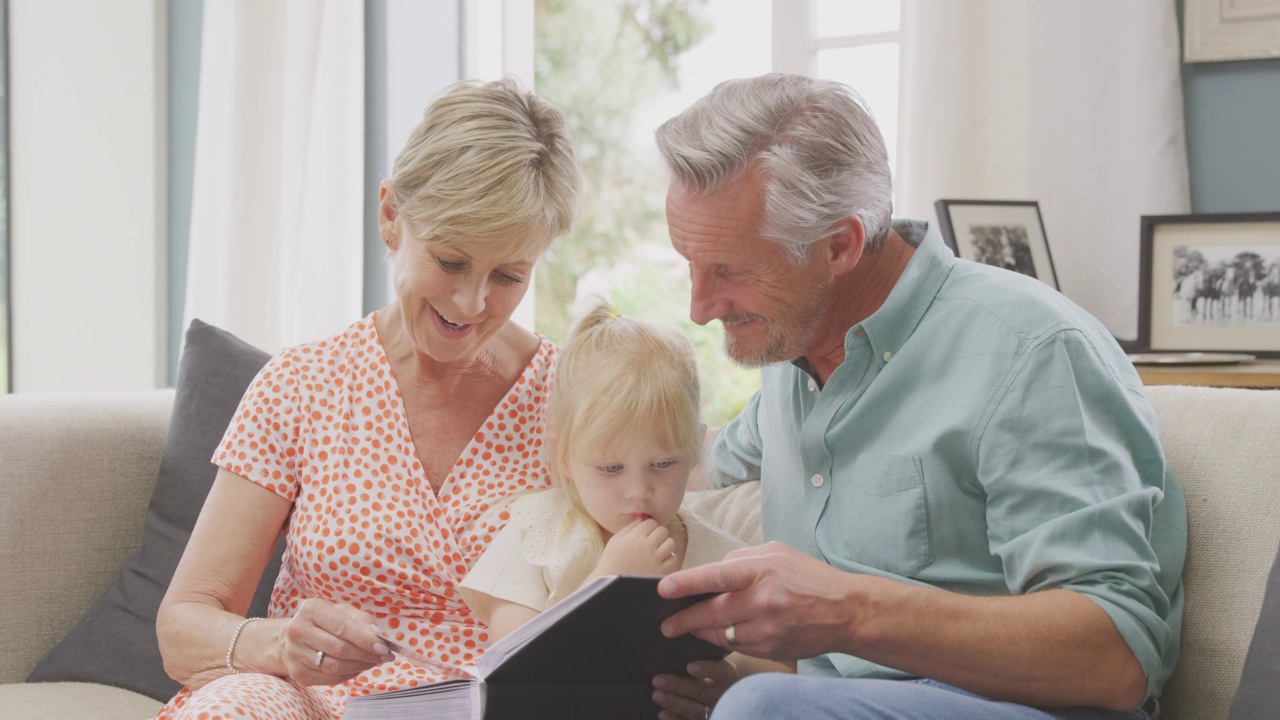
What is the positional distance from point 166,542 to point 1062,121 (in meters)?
1.96

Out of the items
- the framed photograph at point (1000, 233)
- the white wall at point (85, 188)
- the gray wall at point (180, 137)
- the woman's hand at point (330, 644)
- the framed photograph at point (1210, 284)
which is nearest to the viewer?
the woman's hand at point (330, 644)

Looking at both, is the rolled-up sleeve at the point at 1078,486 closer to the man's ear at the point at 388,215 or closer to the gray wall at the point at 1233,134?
the man's ear at the point at 388,215

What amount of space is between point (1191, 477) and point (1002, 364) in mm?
342

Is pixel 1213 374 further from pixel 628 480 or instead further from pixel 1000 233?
pixel 628 480

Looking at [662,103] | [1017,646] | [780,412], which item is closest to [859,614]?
[1017,646]

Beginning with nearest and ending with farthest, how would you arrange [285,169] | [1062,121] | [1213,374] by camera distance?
[1213,374], [1062,121], [285,169]

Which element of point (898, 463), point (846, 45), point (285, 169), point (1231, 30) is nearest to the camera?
point (898, 463)

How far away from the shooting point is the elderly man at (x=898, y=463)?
1150 millimetres

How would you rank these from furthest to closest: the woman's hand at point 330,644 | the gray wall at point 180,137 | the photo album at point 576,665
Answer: the gray wall at point 180,137, the woman's hand at point 330,644, the photo album at point 576,665

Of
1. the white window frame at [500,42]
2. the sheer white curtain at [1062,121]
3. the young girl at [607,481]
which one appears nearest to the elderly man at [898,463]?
the young girl at [607,481]

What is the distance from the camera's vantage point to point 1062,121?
2512mm

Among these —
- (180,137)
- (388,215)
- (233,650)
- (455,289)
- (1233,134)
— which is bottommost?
(233,650)

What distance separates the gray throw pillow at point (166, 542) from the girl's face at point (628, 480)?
2.34 feet

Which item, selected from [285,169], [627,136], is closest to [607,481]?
[285,169]
